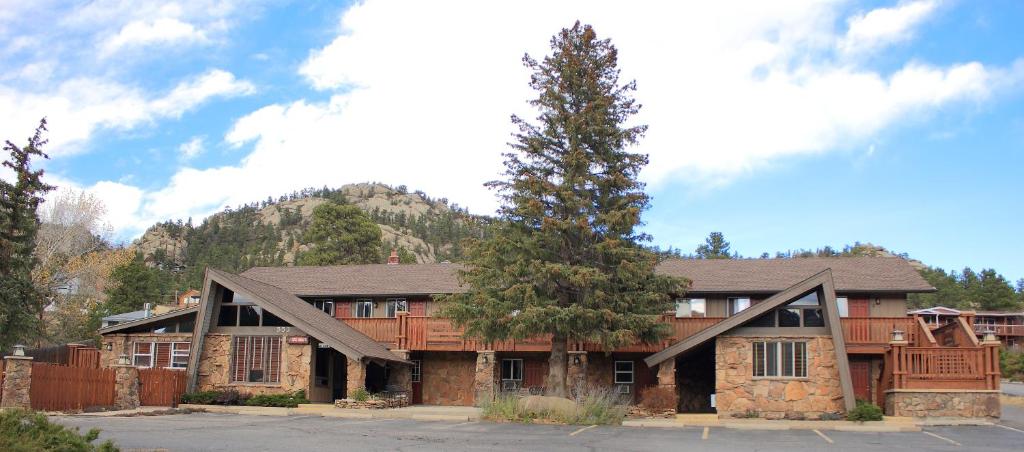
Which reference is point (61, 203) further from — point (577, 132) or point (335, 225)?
point (577, 132)

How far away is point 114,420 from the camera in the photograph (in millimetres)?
22875

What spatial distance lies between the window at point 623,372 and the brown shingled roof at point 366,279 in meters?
6.66

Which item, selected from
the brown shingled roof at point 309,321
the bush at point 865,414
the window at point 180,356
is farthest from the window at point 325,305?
the bush at point 865,414

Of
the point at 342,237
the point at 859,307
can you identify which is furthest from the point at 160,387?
the point at 342,237

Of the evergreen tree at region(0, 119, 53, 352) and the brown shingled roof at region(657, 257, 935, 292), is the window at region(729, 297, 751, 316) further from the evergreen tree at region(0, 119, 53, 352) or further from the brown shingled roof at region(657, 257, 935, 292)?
the evergreen tree at region(0, 119, 53, 352)

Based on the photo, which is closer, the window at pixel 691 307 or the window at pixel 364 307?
the window at pixel 691 307

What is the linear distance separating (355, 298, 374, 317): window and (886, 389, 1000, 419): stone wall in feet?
64.7

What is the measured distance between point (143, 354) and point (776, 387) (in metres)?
22.2

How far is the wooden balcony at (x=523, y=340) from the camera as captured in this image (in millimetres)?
30312

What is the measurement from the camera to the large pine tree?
2764 cm

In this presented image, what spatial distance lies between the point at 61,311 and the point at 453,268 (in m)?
29.2

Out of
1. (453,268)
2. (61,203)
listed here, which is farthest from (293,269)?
(61,203)

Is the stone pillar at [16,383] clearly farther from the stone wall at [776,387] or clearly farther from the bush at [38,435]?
the stone wall at [776,387]

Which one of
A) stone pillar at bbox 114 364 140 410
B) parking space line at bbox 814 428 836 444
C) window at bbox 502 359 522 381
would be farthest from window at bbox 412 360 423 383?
parking space line at bbox 814 428 836 444
